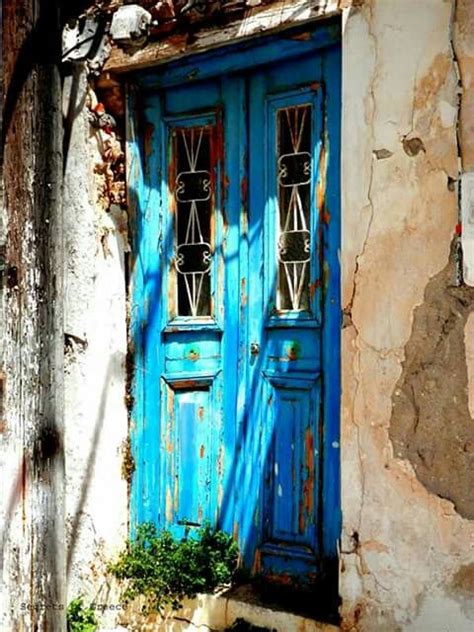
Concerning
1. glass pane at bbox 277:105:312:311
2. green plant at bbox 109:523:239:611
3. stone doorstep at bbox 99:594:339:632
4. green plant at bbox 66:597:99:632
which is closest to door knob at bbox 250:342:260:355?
glass pane at bbox 277:105:312:311

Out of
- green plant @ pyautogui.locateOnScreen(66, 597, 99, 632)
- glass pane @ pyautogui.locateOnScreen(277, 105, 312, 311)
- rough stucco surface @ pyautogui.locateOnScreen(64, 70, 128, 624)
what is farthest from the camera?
rough stucco surface @ pyautogui.locateOnScreen(64, 70, 128, 624)

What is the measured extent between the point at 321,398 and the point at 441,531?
82 cm

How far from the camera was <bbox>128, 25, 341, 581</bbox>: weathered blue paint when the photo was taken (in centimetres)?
379

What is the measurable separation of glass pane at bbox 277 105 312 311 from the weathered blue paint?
0.13 ft

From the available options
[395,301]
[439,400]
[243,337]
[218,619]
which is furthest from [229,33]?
[218,619]

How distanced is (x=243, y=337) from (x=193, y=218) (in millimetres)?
660

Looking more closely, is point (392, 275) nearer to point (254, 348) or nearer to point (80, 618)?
point (254, 348)

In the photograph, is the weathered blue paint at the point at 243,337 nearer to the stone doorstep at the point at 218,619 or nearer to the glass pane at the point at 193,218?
A: the glass pane at the point at 193,218

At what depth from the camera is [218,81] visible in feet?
13.7

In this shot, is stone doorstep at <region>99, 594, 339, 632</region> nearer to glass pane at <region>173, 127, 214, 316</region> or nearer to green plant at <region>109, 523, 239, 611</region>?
green plant at <region>109, 523, 239, 611</region>

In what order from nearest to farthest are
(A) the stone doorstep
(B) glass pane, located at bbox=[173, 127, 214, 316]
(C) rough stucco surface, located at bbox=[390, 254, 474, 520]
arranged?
(C) rough stucco surface, located at bbox=[390, 254, 474, 520] → (A) the stone doorstep → (B) glass pane, located at bbox=[173, 127, 214, 316]

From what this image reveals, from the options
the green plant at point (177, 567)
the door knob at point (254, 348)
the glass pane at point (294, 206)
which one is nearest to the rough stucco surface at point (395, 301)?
the glass pane at point (294, 206)

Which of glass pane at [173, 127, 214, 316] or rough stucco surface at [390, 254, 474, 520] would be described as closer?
rough stucco surface at [390, 254, 474, 520]

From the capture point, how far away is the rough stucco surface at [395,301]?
10.5 ft
